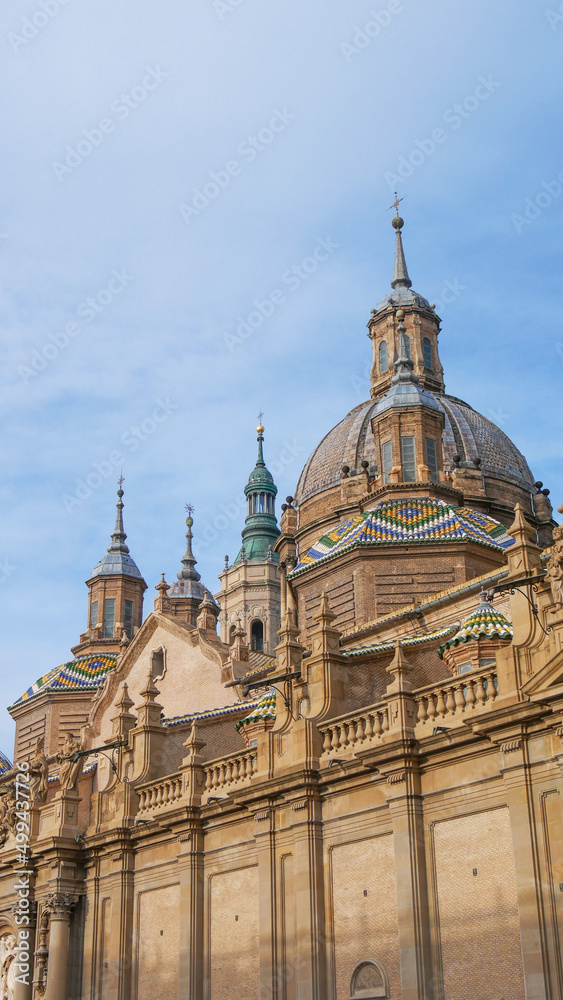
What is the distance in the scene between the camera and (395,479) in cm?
4372

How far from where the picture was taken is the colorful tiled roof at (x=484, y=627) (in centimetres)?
2553

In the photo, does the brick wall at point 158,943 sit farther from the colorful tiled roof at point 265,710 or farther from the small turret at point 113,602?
the small turret at point 113,602

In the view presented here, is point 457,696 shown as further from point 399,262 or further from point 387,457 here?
point 399,262

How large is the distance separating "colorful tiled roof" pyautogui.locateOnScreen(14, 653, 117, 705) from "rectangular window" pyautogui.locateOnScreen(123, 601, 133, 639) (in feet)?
5.63

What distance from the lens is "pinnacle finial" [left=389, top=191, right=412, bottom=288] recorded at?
58312mm

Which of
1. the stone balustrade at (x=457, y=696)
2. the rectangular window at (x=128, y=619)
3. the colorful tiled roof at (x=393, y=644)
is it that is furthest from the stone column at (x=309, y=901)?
the rectangular window at (x=128, y=619)

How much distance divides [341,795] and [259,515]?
67318 mm

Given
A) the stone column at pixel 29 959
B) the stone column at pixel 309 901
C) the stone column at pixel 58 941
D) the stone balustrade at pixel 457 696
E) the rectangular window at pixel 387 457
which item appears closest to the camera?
the stone balustrade at pixel 457 696

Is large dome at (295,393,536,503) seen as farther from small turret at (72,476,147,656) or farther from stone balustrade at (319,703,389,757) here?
stone balustrade at (319,703,389,757)

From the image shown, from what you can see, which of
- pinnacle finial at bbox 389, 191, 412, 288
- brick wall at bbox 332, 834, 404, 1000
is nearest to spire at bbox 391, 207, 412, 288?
pinnacle finial at bbox 389, 191, 412, 288

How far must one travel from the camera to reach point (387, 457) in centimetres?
4459

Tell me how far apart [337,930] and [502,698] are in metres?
6.05

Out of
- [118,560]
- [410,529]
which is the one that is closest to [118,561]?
[118,560]

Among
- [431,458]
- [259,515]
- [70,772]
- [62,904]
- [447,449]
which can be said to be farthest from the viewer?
[259,515]
